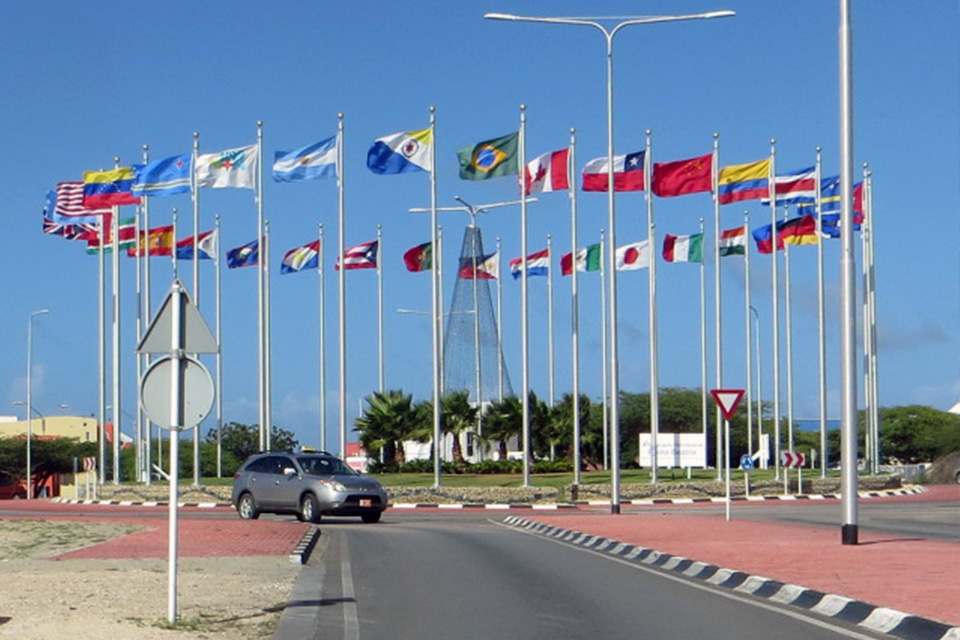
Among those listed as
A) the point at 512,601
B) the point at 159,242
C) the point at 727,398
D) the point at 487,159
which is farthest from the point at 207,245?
the point at 512,601

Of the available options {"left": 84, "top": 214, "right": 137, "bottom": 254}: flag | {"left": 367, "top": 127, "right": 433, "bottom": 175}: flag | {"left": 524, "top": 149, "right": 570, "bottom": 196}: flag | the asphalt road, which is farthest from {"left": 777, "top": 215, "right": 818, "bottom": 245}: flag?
the asphalt road

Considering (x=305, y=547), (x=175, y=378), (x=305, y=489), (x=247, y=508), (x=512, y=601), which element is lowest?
(x=247, y=508)

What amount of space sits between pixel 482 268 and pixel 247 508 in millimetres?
22721

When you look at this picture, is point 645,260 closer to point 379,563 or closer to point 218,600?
point 379,563

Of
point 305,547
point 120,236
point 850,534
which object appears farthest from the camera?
point 120,236

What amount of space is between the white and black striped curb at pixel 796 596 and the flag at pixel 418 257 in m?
26.0

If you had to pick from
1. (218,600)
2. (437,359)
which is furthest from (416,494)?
(218,600)

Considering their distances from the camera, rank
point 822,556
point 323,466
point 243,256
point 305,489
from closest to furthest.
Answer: point 822,556 → point 305,489 → point 323,466 → point 243,256

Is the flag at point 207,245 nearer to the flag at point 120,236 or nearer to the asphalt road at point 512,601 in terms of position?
the flag at point 120,236

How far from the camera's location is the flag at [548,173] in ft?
150

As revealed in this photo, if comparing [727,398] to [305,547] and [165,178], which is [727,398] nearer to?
[305,547]

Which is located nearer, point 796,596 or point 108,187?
point 796,596

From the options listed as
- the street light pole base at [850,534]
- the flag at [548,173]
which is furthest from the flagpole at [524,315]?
the street light pole base at [850,534]

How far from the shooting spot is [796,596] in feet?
50.9
